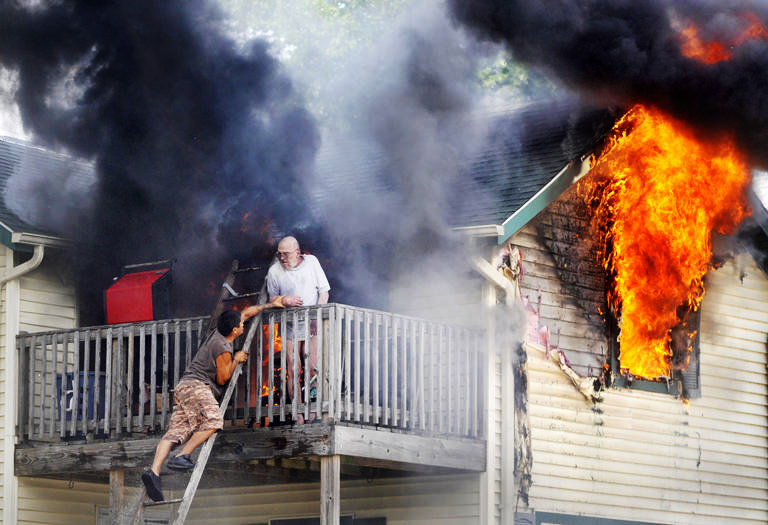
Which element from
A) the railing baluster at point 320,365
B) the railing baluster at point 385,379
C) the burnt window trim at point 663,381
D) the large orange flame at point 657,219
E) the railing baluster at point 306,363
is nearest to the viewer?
the railing baluster at point 306,363

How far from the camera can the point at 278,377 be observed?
13.9 metres

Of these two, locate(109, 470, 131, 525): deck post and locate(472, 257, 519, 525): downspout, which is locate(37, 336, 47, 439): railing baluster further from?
locate(472, 257, 519, 525): downspout

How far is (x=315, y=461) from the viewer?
14.8 meters

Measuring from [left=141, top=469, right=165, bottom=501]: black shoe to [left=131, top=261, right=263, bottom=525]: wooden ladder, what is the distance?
0.29 ft

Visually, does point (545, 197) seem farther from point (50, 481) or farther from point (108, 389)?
point (50, 481)

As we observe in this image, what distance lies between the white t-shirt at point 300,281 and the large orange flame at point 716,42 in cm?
509

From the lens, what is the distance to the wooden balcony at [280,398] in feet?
43.4

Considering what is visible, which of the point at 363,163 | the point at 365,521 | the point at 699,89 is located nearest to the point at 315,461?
the point at 365,521

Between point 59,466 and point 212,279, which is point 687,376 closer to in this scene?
point 212,279

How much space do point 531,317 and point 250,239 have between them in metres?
3.40

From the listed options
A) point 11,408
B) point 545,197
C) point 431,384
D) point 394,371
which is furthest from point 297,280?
point 11,408

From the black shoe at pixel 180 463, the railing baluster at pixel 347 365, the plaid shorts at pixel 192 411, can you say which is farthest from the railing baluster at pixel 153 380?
the railing baluster at pixel 347 365

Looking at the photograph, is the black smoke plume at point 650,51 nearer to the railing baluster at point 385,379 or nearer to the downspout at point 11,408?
the railing baluster at point 385,379

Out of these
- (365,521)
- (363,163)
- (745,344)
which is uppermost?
(363,163)
